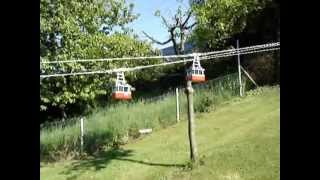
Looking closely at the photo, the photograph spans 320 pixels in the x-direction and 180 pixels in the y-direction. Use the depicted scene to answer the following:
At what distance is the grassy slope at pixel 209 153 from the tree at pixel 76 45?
2.75m

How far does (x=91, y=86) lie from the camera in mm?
13969

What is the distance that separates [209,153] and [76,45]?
5.47 m

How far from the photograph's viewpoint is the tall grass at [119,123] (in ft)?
40.4

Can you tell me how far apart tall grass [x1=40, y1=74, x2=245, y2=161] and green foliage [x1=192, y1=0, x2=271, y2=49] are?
2049 mm

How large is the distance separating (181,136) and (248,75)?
3.84 meters

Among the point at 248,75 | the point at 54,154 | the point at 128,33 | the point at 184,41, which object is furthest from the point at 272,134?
the point at 184,41

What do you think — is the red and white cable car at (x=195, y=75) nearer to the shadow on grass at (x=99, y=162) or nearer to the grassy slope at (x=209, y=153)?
the grassy slope at (x=209, y=153)

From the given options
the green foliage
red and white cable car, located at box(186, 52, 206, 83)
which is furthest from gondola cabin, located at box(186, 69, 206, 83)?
the green foliage

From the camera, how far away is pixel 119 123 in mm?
12656

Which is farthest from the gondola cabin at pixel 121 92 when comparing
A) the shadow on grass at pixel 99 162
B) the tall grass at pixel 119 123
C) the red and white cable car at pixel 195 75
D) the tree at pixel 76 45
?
the tree at pixel 76 45

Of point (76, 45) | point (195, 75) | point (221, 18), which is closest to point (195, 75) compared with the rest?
point (195, 75)

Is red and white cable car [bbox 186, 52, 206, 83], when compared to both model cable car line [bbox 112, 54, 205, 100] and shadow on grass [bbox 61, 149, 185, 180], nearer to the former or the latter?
model cable car line [bbox 112, 54, 205, 100]
